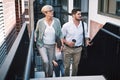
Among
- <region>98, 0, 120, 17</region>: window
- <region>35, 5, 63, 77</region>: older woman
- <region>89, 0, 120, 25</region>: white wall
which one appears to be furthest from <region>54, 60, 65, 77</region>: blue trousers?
<region>89, 0, 120, 25</region>: white wall

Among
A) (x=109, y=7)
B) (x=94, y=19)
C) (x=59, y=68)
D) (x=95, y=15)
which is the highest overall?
(x=109, y=7)

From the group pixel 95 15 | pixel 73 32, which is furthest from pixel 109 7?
pixel 73 32

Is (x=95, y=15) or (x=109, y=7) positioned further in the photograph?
(x=95, y=15)

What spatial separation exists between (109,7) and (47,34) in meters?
5.29

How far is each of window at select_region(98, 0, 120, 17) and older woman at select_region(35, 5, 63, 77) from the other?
4.03m

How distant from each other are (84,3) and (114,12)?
566 cm

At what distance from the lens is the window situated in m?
9.04

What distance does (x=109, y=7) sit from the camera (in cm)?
988

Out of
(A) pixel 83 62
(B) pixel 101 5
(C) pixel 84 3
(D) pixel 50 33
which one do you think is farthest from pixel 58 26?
(C) pixel 84 3

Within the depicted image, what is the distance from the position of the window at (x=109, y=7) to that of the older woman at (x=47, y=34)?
159 inches

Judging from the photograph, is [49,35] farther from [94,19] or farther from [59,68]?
[94,19]

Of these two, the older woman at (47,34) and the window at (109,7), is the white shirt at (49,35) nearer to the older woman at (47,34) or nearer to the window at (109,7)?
the older woman at (47,34)

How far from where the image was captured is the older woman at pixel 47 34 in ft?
16.5

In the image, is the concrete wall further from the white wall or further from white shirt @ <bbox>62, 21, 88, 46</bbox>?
white shirt @ <bbox>62, 21, 88, 46</bbox>
